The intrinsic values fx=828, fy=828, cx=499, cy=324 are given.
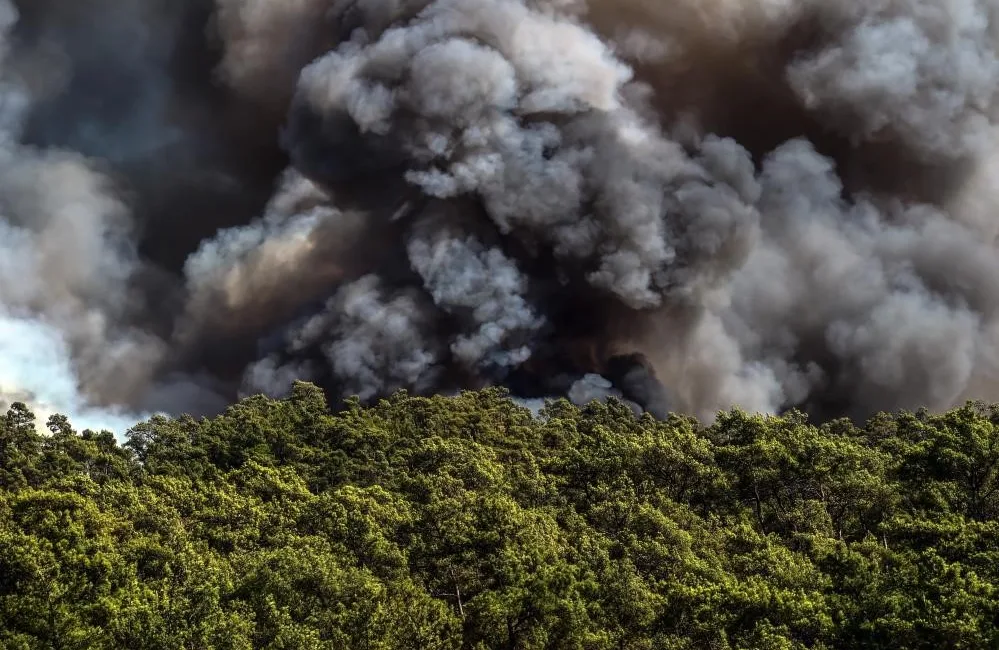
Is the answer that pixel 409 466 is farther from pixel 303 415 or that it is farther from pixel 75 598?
pixel 75 598

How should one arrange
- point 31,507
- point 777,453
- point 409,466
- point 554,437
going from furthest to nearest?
1. point 554,437
2. point 409,466
3. point 777,453
4. point 31,507

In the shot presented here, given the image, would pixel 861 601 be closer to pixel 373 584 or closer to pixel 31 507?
pixel 373 584

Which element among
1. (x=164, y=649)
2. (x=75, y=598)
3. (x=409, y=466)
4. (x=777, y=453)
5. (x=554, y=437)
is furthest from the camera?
(x=554, y=437)

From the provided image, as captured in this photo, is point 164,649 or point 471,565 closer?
point 164,649

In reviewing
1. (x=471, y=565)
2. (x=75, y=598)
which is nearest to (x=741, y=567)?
(x=471, y=565)

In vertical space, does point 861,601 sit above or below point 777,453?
below

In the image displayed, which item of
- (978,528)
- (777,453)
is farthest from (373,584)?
(777,453)

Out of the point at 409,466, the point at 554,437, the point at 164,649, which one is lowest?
the point at 164,649
